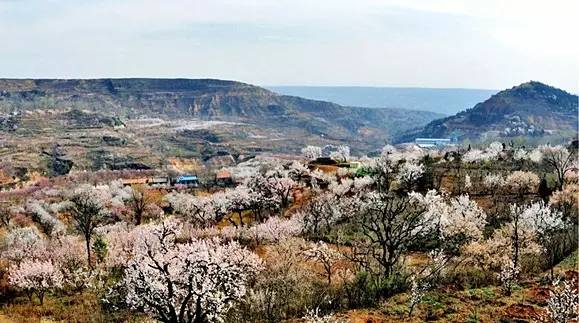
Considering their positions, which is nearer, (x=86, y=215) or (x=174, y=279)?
(x=174, y=279)

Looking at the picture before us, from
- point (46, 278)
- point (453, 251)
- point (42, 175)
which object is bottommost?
point (42, 175)

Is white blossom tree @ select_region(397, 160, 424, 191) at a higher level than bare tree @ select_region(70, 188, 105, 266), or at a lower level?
higher

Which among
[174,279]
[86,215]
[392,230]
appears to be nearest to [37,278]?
[86,215]

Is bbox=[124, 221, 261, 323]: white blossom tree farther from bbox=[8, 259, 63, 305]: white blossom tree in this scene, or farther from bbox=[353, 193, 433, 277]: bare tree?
bbox=[8, 259, 63, 305]: white blossom tree

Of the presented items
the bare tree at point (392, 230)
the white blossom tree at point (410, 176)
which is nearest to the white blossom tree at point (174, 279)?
the bare tree at point (392, 230)

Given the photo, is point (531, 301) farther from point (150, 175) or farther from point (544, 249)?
point (150, 175)

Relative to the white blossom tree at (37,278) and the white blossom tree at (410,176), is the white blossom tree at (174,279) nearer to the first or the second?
the white blossom tree at (37,278)

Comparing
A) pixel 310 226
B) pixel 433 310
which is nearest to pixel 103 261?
pixel 310 226

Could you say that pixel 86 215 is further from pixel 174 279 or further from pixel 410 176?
pixel 410 176

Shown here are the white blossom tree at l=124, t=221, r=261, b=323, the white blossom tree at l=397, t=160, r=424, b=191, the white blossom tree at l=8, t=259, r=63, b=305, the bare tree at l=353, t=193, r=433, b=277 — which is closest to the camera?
the white blossom tree at l=124, t=221, r=261, b=323

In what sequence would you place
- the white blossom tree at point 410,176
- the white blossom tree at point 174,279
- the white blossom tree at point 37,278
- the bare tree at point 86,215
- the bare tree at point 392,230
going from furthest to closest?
1. the white blossom tree at point 410,176
2. the bare tree at point 86,215
3. the white blossom tree at point 37,278
4. the bare tree at point 392,230
5. the white blossom tree at point 174,279

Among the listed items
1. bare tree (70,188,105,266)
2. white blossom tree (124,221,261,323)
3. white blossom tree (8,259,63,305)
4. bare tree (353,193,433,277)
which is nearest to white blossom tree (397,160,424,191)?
bare tree (353,193,433,277)
